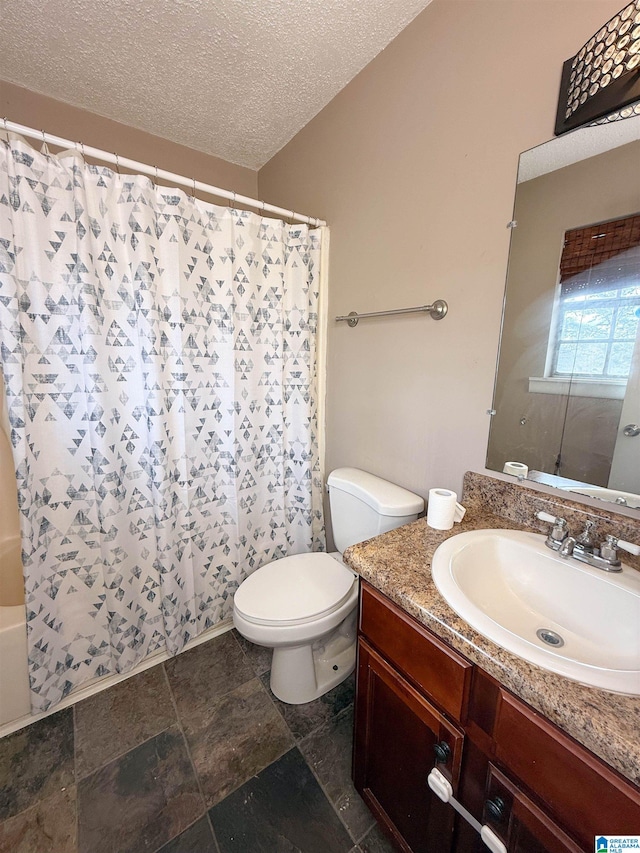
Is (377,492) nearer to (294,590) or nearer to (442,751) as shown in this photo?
(294,590)

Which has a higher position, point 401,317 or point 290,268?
point 290,268

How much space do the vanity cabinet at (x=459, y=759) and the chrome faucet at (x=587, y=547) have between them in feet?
1.31

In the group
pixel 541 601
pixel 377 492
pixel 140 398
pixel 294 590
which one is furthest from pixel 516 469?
pixel 140 398

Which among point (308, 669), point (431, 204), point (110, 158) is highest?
point (110, 158)

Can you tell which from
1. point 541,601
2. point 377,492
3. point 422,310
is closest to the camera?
point 541,601

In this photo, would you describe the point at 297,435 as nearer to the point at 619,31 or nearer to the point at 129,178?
the point at 129,178

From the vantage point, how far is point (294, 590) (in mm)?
1362

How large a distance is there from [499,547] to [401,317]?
880mm

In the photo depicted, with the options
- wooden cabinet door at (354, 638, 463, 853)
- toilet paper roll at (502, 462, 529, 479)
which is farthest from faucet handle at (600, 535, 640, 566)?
wooden cabinet door at (354, 638, 463, 853)

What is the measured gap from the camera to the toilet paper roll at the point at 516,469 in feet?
3.50

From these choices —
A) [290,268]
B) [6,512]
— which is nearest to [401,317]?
[290,268]

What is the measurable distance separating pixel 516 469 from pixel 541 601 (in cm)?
37

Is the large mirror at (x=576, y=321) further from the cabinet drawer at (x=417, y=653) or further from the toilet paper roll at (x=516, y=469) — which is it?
the cabinet drawer at (x=417, y=653)

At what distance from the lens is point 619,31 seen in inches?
29.4
